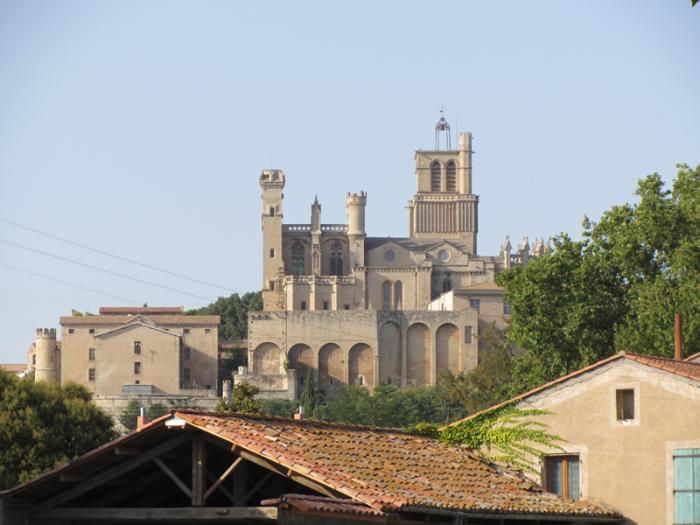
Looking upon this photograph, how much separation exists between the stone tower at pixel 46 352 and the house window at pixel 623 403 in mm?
111131

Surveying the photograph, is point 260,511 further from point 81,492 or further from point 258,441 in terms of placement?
point 81,492

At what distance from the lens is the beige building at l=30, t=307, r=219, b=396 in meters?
127

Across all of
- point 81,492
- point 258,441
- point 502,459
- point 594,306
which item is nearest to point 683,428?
point 502,459

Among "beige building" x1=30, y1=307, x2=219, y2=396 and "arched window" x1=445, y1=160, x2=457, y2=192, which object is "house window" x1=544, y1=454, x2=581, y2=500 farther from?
"arched window" x1=445, y1=160, x2=457, y2=192

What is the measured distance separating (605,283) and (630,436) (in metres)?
26.6

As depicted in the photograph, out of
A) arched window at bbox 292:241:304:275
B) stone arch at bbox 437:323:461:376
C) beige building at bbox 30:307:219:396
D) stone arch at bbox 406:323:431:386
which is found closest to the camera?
beige building at bbox 30:307:219:396

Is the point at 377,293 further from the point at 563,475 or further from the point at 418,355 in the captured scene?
the point at 563,475

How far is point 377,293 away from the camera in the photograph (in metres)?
139

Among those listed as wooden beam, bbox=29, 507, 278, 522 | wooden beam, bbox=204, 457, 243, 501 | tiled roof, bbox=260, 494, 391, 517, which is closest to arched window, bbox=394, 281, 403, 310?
wooden beam, bbox=29, 507, 278, 522

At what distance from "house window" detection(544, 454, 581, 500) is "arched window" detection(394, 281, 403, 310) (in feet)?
373

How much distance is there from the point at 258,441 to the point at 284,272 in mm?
123249

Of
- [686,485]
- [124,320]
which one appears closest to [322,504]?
[686,485]

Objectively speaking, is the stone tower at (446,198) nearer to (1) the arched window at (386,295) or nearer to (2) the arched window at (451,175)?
(2) the arched window at (451,175)

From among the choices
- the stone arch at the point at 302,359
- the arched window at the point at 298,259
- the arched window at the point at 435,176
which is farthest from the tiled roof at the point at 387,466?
the arched window at the point at 435,176
